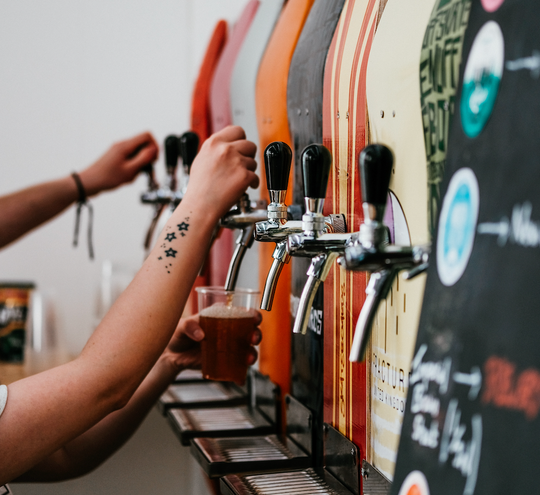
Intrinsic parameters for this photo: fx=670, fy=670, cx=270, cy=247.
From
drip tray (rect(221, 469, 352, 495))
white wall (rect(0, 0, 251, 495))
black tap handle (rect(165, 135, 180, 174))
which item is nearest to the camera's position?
drip tray (rect(221, 469, 352, 495))

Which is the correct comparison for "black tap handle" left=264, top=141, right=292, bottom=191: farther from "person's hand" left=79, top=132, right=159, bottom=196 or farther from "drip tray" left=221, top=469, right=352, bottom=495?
"person's hand" left=79, top=132, right=159, bottom=196

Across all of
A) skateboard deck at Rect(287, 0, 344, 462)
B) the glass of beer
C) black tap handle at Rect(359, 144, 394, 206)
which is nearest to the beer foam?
the glass of beer

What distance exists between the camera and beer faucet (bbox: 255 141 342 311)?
95 cm

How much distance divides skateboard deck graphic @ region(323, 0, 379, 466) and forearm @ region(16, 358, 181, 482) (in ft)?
1.44

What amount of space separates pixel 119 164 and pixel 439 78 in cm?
144

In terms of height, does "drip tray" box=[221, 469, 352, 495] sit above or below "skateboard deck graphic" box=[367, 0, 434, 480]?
below

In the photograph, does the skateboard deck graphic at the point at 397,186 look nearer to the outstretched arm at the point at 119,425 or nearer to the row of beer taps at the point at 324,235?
the row of beer taps at the point at 324,235

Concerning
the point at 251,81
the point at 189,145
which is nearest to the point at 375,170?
the point at 189,145

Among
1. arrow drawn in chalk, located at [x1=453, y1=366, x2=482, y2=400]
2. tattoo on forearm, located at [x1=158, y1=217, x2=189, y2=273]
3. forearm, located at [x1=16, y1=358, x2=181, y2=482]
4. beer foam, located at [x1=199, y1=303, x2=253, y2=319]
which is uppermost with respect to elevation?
tattoo on forearm, located at [x1=158, y1=217, x2=189, y2=273]

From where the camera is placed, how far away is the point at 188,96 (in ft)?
9.87

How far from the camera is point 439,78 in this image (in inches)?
31.5

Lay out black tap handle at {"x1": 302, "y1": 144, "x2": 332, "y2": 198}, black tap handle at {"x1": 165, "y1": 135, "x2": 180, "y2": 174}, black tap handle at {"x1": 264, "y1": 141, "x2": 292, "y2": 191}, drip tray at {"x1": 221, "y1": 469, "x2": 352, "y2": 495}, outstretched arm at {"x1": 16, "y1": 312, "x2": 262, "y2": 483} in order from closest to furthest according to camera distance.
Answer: black tap handle at {"x1": 302, "y1": 144, "x2": 332, "y2": 198} < black tap handle at {"x1": 264, "y1": 141, "x2": 292, "y2": 191} < drip tray at {"x1": 221, "y1": 469, "x2": 352, "y2": 495} < outstretched arm at {"x1": 16, "y1": 312, "x2": 262, "y2": 483} < black tap handle at {"x1": 165, "y1": 135, "x2": 180, "y2": 174}

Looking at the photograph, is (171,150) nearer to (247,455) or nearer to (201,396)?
(201,396)

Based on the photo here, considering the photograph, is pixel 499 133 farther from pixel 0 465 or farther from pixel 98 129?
pixel 98 129
